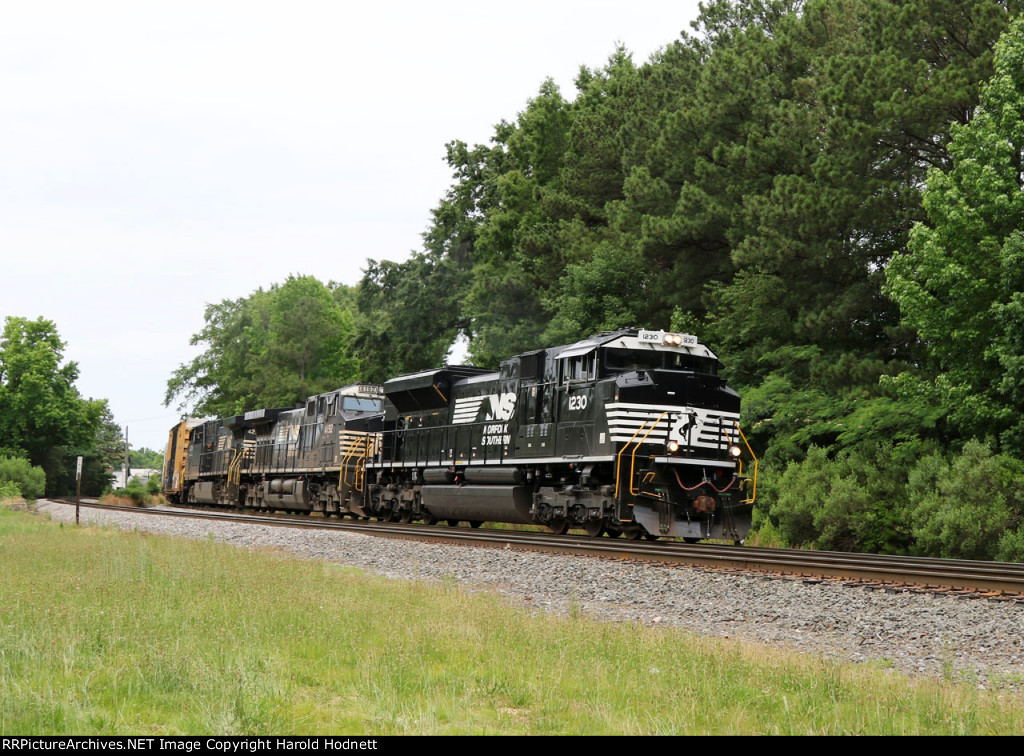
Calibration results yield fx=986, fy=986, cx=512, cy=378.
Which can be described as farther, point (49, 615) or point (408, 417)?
point (408, 417)

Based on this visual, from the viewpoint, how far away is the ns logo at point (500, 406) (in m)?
21.8

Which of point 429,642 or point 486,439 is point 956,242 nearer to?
point 486,439

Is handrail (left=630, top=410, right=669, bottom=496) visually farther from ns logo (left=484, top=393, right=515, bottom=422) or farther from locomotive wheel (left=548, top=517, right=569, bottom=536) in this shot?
ns logo (left=484, top=393, right=515, bottom=422)

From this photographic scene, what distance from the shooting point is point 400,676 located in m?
6.67

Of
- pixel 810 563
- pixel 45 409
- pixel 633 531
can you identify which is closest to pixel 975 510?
pixel 810 563

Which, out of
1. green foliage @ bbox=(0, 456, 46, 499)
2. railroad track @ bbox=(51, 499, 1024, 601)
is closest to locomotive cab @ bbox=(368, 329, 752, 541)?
railroad track @ bbox=(51, 499, 1024, 601)

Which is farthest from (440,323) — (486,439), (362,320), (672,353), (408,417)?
(672,353)

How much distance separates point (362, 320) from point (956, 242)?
1537 inches

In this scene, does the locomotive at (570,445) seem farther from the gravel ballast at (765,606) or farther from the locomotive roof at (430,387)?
the gravel ballast at (765,606)

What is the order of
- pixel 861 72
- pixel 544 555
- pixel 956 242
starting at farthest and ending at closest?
pixel 861 72, pixel 956 242, pixel 544 555

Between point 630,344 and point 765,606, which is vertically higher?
point 630,344

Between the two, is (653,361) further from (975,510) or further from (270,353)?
(270,353)

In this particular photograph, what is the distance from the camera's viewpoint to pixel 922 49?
2467 centimetres

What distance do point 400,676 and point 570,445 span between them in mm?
12678
